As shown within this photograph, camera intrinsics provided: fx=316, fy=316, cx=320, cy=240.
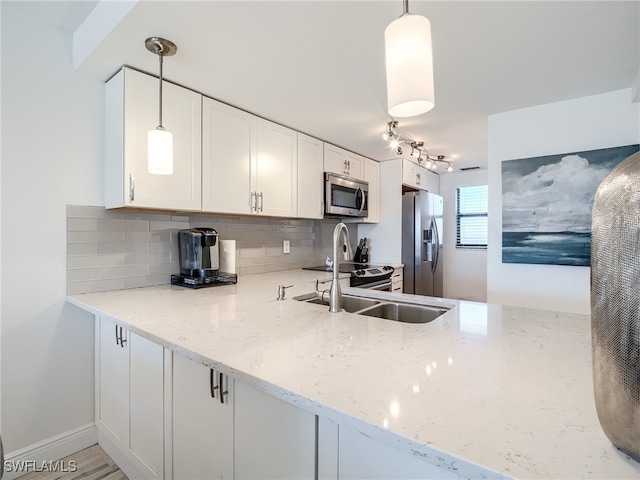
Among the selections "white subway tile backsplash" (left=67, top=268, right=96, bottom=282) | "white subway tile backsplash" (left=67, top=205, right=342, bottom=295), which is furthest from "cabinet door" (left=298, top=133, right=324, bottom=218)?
"white subway tile backsplash" (left=67, top=268, right=96, bottom=282)

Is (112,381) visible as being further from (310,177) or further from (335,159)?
(335,159)

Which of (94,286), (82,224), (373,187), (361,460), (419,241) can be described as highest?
(373,187)

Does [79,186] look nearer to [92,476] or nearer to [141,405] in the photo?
[141,405]

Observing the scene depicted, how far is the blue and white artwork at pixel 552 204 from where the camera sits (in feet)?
6.86

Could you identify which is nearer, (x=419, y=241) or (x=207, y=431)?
(x=207, y=431)

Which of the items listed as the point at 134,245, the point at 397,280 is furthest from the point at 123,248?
the point at 397,280

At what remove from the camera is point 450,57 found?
1622 mm

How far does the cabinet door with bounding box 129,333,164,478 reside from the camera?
1.29 m

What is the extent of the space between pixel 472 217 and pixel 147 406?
486cm

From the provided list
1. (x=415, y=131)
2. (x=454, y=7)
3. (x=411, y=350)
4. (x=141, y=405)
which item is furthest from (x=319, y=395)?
(x=415, y=131)

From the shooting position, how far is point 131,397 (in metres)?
1.48

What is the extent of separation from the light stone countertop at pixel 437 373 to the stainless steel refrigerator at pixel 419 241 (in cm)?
227

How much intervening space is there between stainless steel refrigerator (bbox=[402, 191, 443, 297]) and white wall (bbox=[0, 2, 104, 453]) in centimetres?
303

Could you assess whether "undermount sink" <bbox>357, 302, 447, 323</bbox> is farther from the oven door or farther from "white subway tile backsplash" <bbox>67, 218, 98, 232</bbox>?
"white subway tile backsplash" <bbox>67, 218, 98, 232</bbox>
